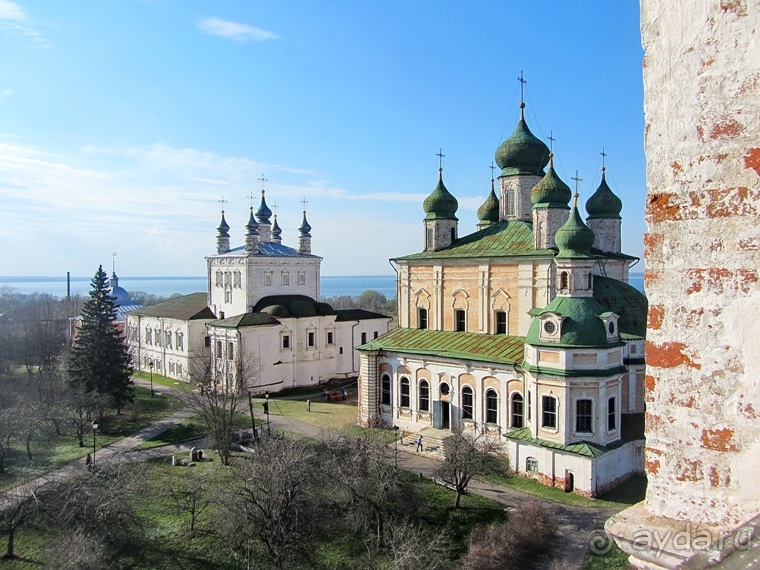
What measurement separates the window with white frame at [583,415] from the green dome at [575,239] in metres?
5.12

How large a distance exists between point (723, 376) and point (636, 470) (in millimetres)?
19527

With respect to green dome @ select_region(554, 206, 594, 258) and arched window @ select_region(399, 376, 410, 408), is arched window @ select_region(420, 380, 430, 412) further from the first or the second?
green dome @ select_region(554, 206, 594, 258)

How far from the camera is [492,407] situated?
74.1 ft

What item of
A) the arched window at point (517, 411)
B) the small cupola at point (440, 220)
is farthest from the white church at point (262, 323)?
the arched window at point (517, 411)

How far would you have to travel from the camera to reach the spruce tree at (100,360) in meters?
30.0

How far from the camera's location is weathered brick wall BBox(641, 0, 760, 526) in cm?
278

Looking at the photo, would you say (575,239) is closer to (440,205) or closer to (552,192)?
(552,192)

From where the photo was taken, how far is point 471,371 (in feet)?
75.4

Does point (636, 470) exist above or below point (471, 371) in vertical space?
below

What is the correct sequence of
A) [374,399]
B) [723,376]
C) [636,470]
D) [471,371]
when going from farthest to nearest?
[374,399] < [471,371] < [636,470] < [723,376]

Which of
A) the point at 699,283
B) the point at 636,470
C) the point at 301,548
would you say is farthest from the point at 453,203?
the point at 699,283

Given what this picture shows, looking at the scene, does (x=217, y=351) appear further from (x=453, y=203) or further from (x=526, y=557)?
(x=526, y=557)

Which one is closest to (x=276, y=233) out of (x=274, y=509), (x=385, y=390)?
(x=385, y=390)
